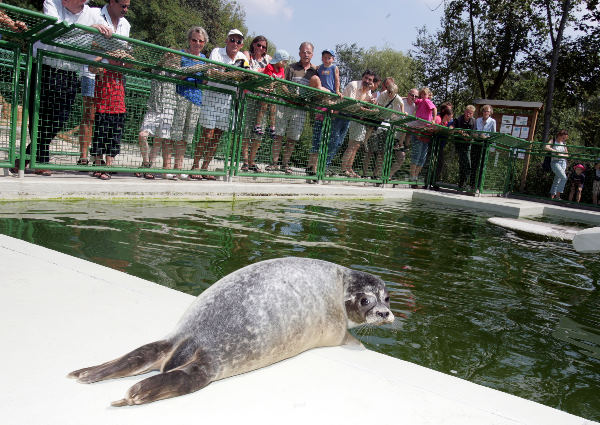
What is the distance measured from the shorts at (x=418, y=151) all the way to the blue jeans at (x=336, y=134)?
3.28m

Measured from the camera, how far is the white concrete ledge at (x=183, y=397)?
1681 millimetres

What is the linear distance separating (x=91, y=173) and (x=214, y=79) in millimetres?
2453

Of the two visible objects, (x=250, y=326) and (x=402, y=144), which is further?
(x=402, y=144)

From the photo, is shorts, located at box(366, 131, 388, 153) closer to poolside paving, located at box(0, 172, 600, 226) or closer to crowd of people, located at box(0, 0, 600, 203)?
crowd of people, located at box(0, 0, 600, 203)

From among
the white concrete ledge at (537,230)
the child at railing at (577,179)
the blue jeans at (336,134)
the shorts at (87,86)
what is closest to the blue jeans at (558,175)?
the child at railing at (577,179)

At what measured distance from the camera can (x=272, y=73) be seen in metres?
9.40

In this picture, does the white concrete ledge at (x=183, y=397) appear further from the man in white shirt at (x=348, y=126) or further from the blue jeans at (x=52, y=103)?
the man in white shirt at (x=348, y=126)

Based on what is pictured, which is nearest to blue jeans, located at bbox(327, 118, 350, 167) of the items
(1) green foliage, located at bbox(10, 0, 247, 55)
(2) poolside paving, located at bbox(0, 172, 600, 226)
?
(2) poolside paving, located at bbox(0, 172, 600, 226)

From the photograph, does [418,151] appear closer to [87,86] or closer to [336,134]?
[336,134]

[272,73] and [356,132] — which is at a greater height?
[272,73]

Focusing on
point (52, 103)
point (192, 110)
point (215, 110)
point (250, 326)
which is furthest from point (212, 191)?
point (250, 326)

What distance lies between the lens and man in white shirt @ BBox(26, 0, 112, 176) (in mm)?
6438

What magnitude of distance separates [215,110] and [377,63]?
55.8 metres

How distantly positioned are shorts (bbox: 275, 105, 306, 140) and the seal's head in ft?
24.1
